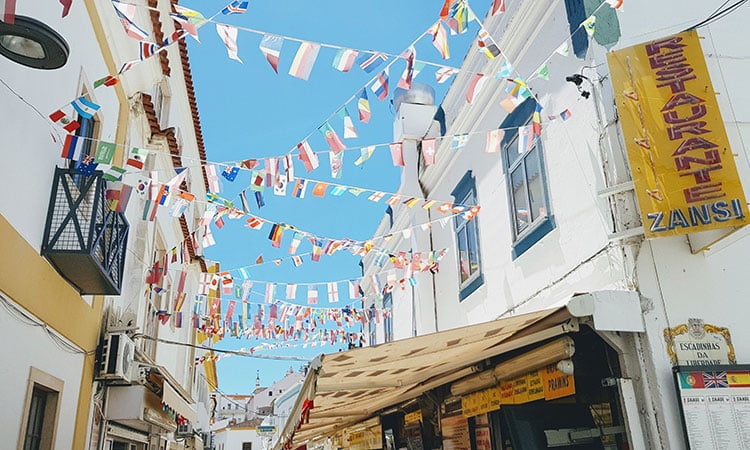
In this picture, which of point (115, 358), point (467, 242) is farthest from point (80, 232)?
point (467, 242)

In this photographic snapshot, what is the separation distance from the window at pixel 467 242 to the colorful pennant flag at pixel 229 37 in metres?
4.46

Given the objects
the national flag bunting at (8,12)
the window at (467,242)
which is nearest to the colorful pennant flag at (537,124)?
the window at (467,242)

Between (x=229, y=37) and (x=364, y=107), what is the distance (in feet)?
5.60

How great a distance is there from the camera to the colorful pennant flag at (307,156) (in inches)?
285

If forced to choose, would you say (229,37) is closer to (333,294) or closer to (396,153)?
(396,153)

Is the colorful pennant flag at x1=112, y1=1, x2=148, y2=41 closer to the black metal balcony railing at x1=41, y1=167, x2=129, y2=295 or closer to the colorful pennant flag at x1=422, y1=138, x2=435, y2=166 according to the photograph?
the black metal balcony railing at x1=41, y1=167, x2=129, y2=295

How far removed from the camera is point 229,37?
561cm

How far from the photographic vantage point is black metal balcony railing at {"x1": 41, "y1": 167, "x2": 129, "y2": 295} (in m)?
5.96

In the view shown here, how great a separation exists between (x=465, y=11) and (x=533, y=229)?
274cm

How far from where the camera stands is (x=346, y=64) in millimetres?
5980

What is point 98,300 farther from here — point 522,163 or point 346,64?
point 522,163

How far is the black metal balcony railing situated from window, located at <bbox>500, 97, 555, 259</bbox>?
4.65m

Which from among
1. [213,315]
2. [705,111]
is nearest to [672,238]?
[705,111]

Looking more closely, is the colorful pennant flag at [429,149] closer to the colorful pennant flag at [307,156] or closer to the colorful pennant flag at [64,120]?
the colorful pennant flag at [307,156]
